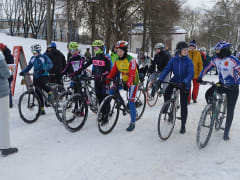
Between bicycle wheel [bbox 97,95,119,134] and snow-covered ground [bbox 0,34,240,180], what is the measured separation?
169mm

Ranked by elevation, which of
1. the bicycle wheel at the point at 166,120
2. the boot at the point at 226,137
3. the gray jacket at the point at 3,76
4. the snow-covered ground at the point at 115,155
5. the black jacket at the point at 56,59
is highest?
the black jacket at the point at 56,59

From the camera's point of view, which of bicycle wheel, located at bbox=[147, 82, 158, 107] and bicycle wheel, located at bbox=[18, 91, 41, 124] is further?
bicycle wheel, located at bbox=[147, 82, 158, 107]

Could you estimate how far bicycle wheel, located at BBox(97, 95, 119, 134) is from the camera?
5.40 m

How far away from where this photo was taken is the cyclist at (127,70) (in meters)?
5.49

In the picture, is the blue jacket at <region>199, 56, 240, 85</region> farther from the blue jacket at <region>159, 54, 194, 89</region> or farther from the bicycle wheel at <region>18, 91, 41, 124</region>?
the bicycle wheel at <region>18, 91, 41, 124</region>

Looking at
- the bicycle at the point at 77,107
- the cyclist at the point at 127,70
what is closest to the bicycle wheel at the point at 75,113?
A: the bicycle at the point at 77,107

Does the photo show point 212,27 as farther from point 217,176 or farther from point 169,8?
point 217,176

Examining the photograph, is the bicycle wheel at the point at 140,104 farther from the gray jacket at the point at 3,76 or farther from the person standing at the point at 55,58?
the gray jacket at the point at 3,76

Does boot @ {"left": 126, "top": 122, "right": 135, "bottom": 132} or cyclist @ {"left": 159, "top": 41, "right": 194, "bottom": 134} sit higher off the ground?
cyclist @ {"left": 159, "top": 41, "right": 194, "bottom": 134}

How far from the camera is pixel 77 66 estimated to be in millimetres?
6734

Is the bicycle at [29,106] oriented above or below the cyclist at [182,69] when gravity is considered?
below

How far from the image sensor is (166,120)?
206 inches

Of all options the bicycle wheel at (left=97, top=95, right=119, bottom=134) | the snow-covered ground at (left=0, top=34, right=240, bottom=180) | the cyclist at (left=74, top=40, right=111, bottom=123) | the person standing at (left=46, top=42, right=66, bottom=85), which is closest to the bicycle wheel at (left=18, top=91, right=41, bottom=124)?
the snow-covered ground at (left=0, top=34, right=240, bottom=180)

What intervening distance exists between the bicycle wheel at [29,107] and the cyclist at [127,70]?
6.33 ft
